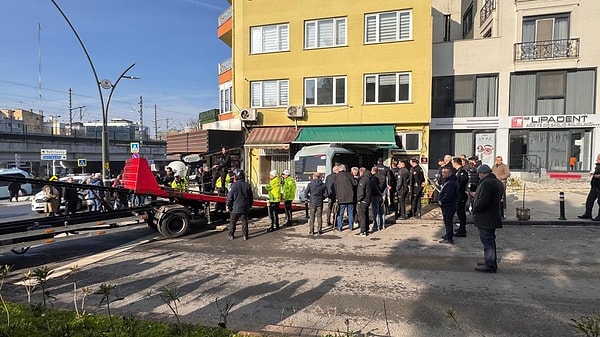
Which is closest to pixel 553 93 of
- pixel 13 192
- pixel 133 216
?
pixel 133 216

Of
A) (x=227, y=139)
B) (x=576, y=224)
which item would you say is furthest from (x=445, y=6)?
(x=576, y=224)

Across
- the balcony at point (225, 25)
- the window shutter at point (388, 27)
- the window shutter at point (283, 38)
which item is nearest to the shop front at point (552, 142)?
the window shutter at point (388, 27)

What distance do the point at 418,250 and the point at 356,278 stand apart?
2.41m

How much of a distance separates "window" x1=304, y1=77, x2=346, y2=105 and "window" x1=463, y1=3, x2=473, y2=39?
11.3m

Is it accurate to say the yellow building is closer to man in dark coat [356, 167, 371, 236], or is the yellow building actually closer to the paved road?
man in dark coat [356, 167, 371, 236]

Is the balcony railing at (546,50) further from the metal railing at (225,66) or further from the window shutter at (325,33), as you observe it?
the metal railing at (225,66)

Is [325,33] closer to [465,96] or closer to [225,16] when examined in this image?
[225,16]

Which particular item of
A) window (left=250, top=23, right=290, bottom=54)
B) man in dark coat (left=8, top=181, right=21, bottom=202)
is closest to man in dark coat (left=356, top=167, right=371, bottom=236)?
window (left=250, top=23, right=290, bottom=54)

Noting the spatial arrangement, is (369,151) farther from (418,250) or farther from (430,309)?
(430,309)

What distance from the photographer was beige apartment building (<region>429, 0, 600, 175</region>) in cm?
1817

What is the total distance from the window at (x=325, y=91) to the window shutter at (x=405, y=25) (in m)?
3.50

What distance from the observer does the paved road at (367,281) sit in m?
4.46

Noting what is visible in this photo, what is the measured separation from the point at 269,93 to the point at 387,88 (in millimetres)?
6357

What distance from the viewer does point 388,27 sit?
17.7 m
